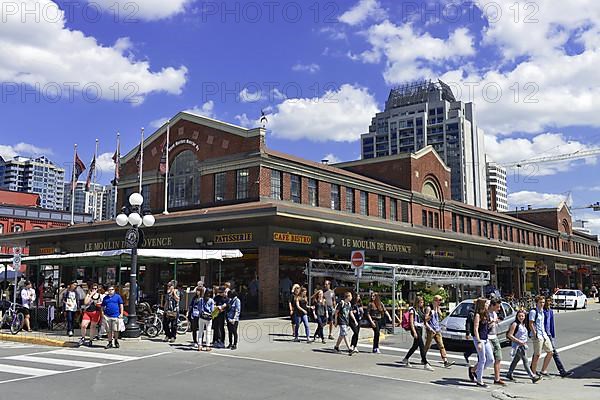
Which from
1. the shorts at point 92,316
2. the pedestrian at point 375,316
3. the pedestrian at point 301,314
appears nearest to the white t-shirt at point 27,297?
the shorts at point 92,316

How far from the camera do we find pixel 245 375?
12.2 metres

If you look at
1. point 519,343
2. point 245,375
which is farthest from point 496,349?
point 245,375

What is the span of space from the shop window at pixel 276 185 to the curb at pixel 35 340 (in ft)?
49.3

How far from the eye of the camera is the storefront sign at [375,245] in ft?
101

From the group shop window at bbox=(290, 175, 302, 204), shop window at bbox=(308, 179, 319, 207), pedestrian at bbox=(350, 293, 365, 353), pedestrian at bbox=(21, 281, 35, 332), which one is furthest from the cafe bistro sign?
pedestrian at bbox=(350, 293, 365, 353)

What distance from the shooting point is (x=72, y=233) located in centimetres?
3481

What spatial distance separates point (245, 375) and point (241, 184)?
1967 cm

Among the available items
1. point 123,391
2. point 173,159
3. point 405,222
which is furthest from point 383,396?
point 405,222

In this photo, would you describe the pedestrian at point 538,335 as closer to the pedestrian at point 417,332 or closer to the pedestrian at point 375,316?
the pedestrian at point 417,332

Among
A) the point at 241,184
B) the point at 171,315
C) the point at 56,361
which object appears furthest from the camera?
the point at 241,184

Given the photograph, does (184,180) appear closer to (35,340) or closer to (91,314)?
(35,340)

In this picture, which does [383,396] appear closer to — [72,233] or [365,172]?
[72,233]

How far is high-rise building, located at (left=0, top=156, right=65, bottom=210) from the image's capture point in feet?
441

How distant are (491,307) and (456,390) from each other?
2.07 meters
